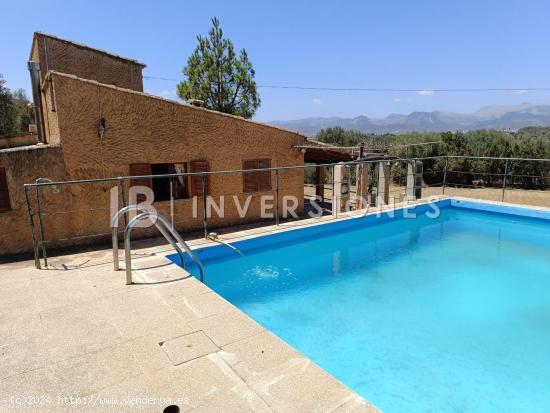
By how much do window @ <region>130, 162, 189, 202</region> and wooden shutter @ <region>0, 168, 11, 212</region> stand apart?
2649 millimetres

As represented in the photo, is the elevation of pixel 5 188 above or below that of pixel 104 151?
below

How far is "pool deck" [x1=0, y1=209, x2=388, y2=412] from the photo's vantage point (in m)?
2.75

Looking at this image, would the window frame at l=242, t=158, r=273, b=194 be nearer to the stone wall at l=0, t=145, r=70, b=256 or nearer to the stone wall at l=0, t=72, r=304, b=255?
the stone wall at l=0, t=72, r=304, b=255

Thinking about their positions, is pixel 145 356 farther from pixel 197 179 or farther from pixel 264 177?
pixel 264 177

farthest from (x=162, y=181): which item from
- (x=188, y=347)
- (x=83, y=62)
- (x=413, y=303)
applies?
(x=188, y=347)

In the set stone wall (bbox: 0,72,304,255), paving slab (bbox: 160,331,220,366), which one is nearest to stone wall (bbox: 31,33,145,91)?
stone wall (bbox: 0,72,304,255)

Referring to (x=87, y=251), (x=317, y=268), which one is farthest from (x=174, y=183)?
(x=317, y=268)

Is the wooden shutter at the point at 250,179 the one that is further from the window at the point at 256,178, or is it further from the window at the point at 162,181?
the window at the point at 162,181

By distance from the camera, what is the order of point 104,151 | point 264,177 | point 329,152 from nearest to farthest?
point 104,151 → point 264,177 → point 329,152

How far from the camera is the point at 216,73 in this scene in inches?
765

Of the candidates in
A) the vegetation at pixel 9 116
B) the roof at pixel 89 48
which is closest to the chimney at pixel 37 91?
the roof at pixel 89 48

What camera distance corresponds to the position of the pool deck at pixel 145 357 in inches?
108

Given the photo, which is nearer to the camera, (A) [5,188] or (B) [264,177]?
(A) [5,188]

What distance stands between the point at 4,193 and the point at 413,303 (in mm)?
8802
